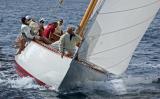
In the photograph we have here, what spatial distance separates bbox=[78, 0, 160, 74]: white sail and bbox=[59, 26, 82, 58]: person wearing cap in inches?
34.7

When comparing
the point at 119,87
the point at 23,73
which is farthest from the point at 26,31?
the point at 119,87

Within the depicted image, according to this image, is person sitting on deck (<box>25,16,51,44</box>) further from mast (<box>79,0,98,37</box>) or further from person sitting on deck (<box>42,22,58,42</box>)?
mast (<box>79,0,98,37</box>)

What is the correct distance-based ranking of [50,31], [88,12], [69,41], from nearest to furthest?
[88,12] < [69,41] < [50,31]

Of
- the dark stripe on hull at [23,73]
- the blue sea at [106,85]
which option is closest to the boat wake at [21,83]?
the blue sea at [106,85]

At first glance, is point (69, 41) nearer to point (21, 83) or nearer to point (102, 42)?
point (102, 42)

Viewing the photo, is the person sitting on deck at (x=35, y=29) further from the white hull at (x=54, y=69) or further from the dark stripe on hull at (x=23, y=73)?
the dark stripe on hull at (x=23, y=73)

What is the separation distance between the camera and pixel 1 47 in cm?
4150

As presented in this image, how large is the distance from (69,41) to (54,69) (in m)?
1.60

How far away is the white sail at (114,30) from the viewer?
25109mm

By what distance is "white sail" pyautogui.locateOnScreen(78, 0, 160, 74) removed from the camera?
25.1 metres

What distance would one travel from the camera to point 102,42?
2541 cm

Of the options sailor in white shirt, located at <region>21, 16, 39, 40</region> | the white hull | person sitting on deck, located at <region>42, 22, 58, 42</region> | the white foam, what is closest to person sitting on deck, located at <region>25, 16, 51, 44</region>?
sailor in white shirt, located at <region>21, 16, 39, 40</region>

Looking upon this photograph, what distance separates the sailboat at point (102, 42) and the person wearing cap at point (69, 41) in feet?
1.26

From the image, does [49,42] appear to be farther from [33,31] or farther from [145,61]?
[145,61]
